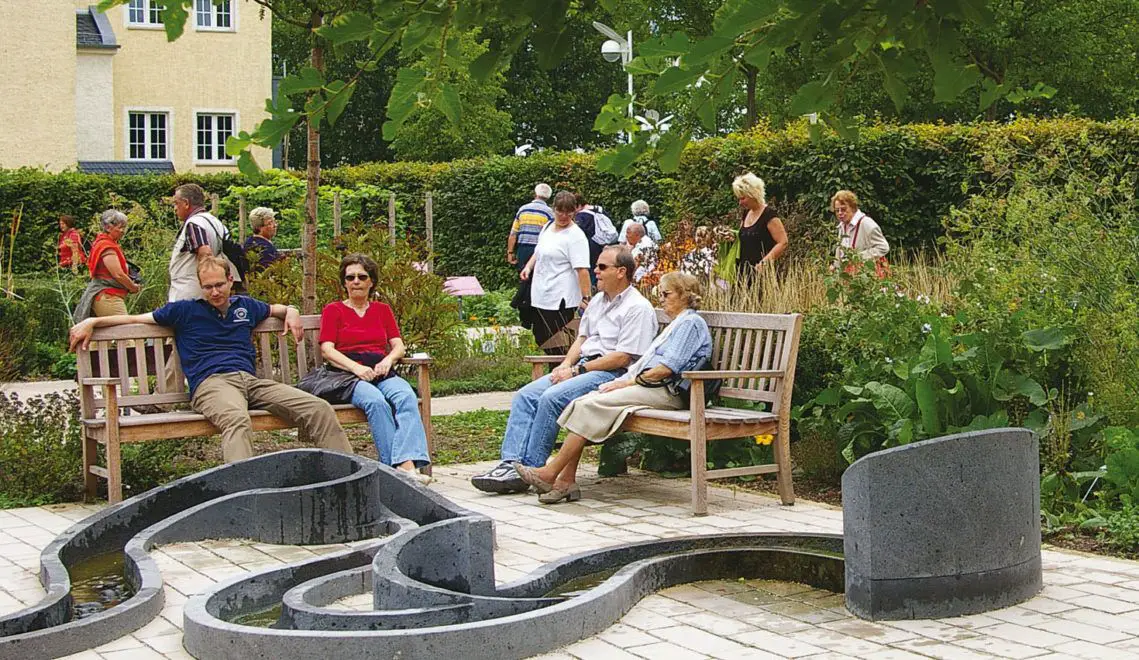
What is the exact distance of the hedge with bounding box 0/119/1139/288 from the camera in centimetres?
1505

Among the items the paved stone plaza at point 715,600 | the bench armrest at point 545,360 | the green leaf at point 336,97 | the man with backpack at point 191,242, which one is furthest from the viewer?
the man with backpack at point 191,242

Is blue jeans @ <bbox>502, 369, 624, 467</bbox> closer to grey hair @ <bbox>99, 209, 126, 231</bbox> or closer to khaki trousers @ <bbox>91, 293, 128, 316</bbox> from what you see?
khaki trousers @ <bbox>91, 293, 128, 316</bbox>

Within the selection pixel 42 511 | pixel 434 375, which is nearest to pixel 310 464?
pixel 42 511

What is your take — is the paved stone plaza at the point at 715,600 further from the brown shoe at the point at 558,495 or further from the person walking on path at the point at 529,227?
the person walking on path at the point at 529,227

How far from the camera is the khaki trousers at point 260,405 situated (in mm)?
7418

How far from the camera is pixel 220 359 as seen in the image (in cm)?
771

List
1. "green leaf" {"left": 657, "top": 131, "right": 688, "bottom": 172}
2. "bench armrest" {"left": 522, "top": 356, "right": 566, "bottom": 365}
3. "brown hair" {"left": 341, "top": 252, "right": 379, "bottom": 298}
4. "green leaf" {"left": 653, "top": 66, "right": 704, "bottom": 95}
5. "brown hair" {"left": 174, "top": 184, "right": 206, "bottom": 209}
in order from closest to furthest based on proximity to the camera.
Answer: "green leaf" {"left": 653, "top": 66, "right": 704, "bottom": 95} < "green leaf" {"left": 657, "top": 131, "right": 688, "bottom": 172} < "brown hair" {"left": 341, "top": 252, "right": 379, "bottom": 298} < "bench armrest" {"left": 522, "top": 356, "right": 566, "bottom": 365} < "brown hair" {"left": 174, "top": 184, "right": 206, "bottom": 209}

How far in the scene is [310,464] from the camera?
6.82 meters

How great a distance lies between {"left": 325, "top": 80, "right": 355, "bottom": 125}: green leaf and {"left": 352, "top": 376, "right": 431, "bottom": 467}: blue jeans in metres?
4.89

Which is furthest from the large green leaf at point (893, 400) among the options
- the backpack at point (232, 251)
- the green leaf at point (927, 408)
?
the backpack at point (232, 251)

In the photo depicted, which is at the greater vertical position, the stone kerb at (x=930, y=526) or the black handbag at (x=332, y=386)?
Result: the black handbag at (x=332, y=386)

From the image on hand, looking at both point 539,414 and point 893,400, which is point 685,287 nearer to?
point 539,414

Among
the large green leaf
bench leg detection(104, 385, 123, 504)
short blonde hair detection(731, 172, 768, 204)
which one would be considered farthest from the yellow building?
the large green leaf

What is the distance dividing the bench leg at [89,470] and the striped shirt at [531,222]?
7684mm
